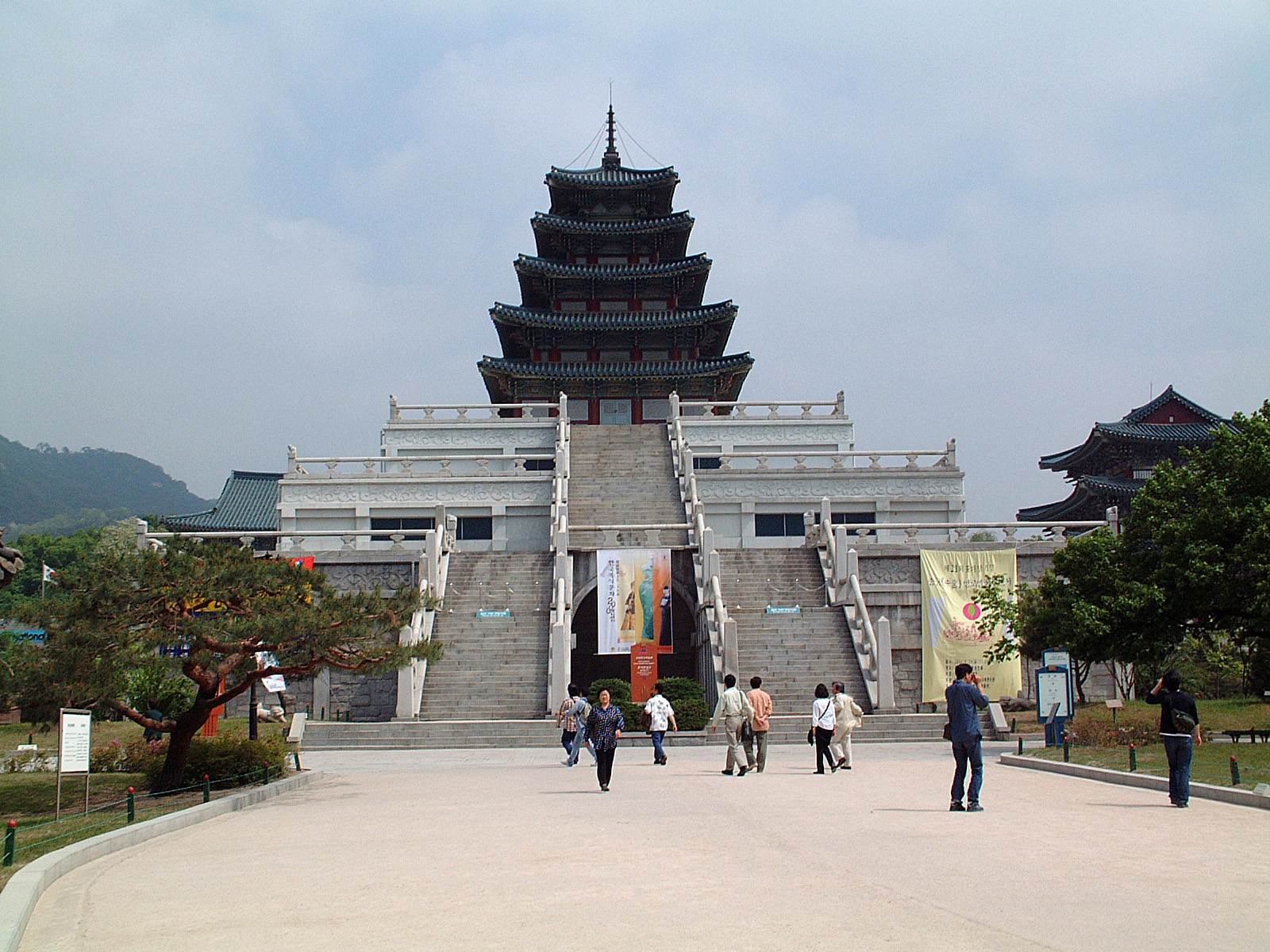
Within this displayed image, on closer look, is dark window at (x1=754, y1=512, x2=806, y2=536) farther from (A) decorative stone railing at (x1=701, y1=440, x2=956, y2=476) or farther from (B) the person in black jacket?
(B) the person in black jacket

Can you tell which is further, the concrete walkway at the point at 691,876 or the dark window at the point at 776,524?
the dark window at the point at 776,524

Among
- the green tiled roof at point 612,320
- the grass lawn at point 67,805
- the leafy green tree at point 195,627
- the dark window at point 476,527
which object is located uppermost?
the green tiled roof at point 612,320

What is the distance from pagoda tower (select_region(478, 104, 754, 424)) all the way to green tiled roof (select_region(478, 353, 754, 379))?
47 millimetres

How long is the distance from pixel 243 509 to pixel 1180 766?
47.7 meters

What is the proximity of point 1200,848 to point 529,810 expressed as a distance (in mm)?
6982

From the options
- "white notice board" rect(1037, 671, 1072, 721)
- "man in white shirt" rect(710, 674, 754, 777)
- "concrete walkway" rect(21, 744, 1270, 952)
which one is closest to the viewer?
"concrete walkway" rect(21, 744, 1270, 952)

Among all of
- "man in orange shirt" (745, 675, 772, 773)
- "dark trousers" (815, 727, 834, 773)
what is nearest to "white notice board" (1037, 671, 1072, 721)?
"dark trousers" (815, 727, 834, 773)

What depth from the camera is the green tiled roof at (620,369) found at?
4809cm

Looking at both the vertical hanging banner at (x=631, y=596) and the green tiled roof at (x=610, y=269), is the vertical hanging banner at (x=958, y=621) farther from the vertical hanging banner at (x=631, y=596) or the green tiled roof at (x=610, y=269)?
the green tiled roof at (x=610, y=269)

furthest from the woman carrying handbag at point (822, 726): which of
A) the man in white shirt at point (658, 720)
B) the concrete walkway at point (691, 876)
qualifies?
the man in white shirt at point (658, 720)

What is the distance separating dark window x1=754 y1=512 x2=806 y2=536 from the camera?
39781 mm

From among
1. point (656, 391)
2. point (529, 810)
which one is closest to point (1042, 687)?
point (529, 810)

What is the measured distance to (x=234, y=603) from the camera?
16.5m

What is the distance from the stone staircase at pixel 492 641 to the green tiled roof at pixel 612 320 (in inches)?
715
